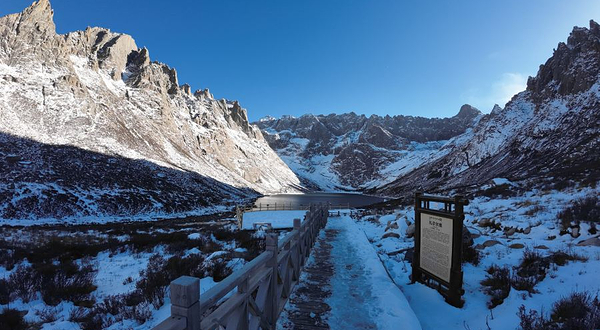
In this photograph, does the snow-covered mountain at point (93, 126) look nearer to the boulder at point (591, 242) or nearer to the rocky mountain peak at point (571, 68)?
the boulder at point (591, 242)

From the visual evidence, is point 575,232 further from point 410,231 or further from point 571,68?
point 571,68

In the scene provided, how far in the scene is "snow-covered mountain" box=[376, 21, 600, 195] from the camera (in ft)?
186

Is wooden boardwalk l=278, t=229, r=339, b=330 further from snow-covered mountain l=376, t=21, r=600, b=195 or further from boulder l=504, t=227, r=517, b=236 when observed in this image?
snow-covered mountain l=376, t=21, r=600, b=195

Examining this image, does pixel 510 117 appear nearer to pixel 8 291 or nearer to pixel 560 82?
pixel 560 82

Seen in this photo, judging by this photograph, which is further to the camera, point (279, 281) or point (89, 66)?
point (89, 66)

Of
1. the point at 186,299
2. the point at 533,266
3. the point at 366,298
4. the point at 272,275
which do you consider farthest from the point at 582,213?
the point at 186,299

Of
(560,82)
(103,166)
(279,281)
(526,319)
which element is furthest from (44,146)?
(560,82)

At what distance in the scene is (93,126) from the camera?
51.5m

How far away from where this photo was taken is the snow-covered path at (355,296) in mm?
5129

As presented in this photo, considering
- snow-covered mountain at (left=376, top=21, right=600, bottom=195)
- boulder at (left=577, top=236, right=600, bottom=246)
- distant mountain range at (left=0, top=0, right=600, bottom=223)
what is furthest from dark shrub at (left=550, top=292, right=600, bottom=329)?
snow-covered mountain at (left=376, top=21, right=600, bottom=195)

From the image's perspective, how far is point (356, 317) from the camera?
5336 mm

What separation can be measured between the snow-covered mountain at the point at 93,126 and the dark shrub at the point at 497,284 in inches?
1433

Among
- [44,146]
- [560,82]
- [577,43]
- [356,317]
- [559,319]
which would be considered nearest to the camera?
[559,319]

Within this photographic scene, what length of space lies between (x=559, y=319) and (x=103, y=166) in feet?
166
